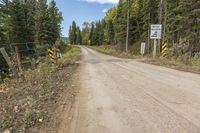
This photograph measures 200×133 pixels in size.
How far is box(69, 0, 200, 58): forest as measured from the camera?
21328 millimetres

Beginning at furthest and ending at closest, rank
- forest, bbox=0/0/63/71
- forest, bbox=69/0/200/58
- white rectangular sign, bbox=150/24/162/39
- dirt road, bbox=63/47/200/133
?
1. forest, bbox=0/0/63/71
2. forest, bbox=69/0/200/58
3. white rectangular sign, bbox=150/24/162/39
4. dirt road, bbox=63/47/200/133

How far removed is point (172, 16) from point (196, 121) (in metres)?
26.8

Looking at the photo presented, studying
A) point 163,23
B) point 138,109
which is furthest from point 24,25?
point 138,109

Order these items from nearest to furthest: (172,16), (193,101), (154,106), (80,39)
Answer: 1. (154,106)
2. (193,101)
3. (172,16)
4. (80,39)

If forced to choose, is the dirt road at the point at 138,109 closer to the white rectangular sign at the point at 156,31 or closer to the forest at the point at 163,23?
the forest at the point at 163,23

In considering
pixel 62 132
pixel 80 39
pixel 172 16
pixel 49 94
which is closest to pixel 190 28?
pixel 172 16

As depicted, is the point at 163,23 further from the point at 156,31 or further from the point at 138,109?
the point at 138,109

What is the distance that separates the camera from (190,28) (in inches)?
923

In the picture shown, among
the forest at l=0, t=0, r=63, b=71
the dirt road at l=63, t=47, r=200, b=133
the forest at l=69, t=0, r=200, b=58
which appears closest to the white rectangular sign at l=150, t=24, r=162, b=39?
the forest at l=69, t=0, r=200, b=58

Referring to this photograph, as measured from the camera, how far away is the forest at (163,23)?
21328 millimetres

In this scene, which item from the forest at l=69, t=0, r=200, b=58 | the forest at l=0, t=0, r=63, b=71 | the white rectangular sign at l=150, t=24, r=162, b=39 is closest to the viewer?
the white rectangular sign at l=150, t=24, r=162, b=39

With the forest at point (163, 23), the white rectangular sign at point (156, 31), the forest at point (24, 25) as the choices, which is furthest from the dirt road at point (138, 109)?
the forest at point (24, 25)

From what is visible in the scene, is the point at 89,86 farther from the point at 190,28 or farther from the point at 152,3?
the point at 152,3

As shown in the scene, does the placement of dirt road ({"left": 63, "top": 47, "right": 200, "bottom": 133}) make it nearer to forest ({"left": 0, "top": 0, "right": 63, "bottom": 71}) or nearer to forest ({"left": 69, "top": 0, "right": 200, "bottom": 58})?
forest ({"left": 69, "top": 0, "right": 200, "bottom": 58})
